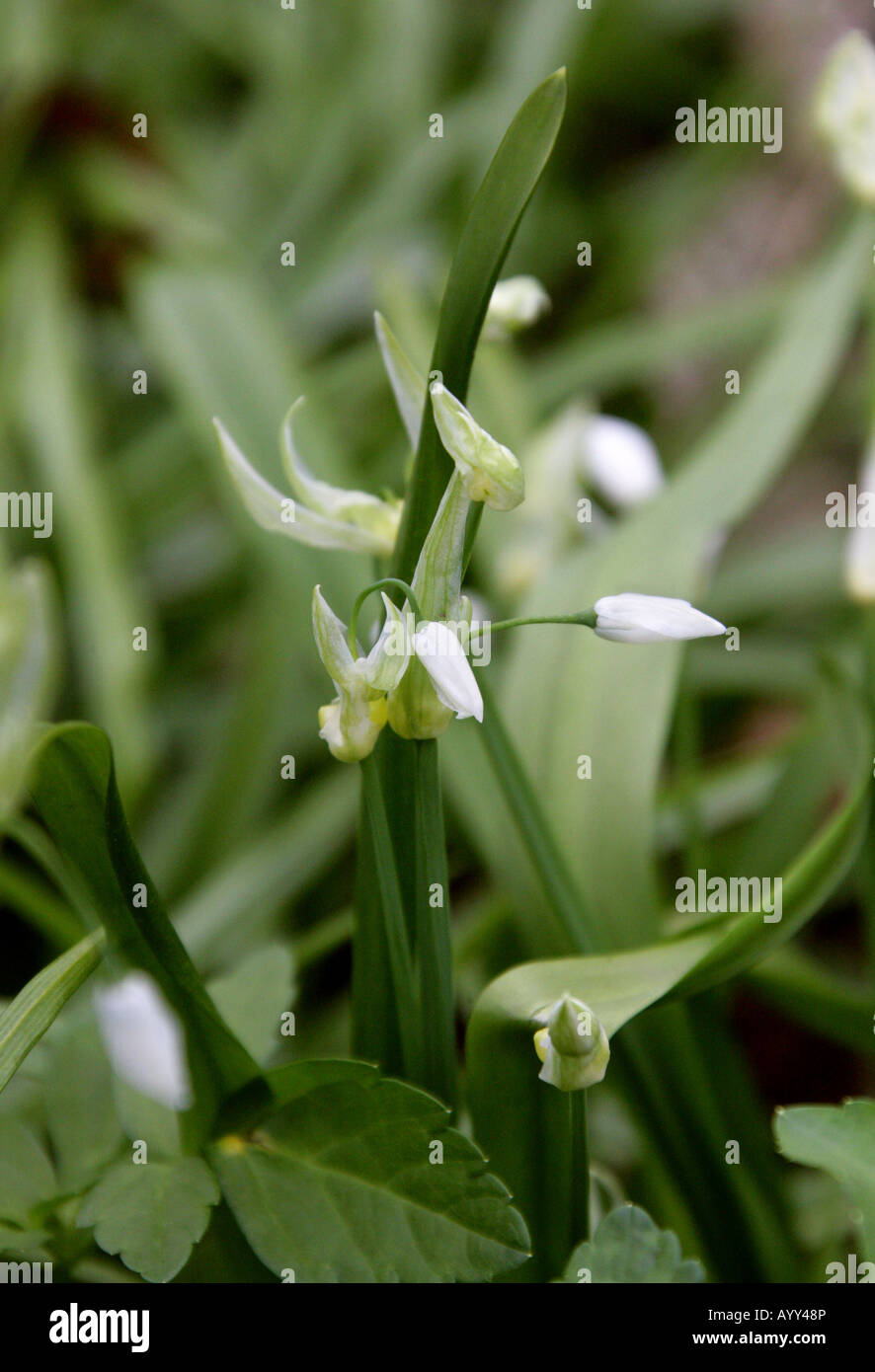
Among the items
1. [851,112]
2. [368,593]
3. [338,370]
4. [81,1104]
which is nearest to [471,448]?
[368,593]

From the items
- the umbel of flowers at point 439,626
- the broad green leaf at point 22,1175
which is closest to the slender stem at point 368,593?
the umbel of flowers at point 439,626

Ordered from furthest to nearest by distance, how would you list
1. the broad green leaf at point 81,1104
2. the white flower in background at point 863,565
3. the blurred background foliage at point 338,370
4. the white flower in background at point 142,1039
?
1. the blurred background foliage at point 338,370
2. the white flower in background at point 863,565
3. the broad green leaf at point 81,1104
4. the white flower in background at point 142,1039

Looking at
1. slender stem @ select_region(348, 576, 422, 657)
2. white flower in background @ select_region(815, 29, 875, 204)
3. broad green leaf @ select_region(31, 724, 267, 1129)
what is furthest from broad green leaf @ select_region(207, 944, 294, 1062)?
white flower in background @ select_region(815, 29, 875, 204)

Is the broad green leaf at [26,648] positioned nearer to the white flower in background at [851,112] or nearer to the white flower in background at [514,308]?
the white flower in background at [514,308]

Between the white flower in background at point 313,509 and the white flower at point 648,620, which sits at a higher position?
the white flower in background at point 313,509

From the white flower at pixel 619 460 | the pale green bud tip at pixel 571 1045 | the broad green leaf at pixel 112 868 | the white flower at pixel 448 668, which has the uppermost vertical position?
the white flower at pixel 619 460

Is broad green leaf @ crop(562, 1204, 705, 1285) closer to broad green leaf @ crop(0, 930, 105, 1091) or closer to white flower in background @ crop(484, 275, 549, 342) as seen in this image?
broad green leaf @ crop(0, 930, 105, 1091)

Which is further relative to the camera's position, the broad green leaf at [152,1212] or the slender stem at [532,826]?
the slender stem at [532,826]

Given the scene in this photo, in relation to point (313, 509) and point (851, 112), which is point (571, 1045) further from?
point (851, 112)
